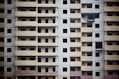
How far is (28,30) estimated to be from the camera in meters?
26.3

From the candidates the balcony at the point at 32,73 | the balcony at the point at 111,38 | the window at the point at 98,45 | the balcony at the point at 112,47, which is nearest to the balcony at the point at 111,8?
the balcony at the point at 111,38

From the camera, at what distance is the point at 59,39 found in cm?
2616

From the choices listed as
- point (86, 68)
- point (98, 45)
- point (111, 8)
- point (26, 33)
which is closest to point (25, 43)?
point (26, 33)

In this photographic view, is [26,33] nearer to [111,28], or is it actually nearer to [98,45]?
[98,45]

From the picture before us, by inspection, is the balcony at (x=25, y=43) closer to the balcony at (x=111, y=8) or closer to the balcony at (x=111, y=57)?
the balcony at (x=111, y=57)

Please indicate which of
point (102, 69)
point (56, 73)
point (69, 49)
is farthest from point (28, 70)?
point (102, 69)

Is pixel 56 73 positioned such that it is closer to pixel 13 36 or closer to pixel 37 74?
pixel 37 74

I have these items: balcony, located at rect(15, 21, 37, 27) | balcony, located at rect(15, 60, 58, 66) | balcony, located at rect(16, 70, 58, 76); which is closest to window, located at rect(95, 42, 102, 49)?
balcony, located at rect(15, 60, 58, 66)

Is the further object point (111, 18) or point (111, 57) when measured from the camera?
point (111, 18)

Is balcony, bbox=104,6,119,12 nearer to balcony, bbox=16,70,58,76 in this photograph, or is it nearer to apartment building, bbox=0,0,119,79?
apartment building, bbox=0,0,119,79

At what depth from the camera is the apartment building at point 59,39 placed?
2586cm

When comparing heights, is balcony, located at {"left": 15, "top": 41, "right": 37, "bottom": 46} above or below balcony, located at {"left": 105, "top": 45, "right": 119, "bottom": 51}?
above

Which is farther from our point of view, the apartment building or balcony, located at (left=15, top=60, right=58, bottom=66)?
the apartment building

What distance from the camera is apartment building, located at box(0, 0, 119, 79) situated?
2586cm
